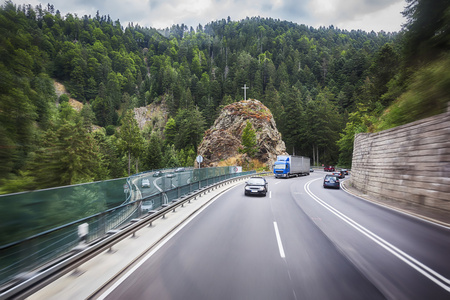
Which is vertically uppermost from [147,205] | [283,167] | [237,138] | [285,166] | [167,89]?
[167,89]

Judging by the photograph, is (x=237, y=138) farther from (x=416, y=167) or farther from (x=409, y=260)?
(x=409, y=260)

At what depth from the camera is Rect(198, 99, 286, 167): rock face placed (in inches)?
2044

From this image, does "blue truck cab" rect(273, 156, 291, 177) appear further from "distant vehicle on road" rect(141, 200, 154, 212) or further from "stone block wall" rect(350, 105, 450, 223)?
"distant vehicle on road" rect(141, 200, 154, 212)

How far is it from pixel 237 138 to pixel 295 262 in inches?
1927

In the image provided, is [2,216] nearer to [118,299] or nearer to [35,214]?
[35,214]

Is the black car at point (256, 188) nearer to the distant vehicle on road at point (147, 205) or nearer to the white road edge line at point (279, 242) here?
the white road edge line at point (279, 242)

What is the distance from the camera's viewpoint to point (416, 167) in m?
11.9

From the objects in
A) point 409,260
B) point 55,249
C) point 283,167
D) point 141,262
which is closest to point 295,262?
point 409,260

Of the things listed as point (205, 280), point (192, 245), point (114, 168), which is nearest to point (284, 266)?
point (205, 280)

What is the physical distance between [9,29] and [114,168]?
180ft

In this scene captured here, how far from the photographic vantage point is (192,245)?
6762 millimetres

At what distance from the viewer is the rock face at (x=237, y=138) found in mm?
51906

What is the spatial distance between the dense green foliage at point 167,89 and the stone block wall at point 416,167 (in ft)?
6.04

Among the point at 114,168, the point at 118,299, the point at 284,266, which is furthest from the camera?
the point at 114,168
